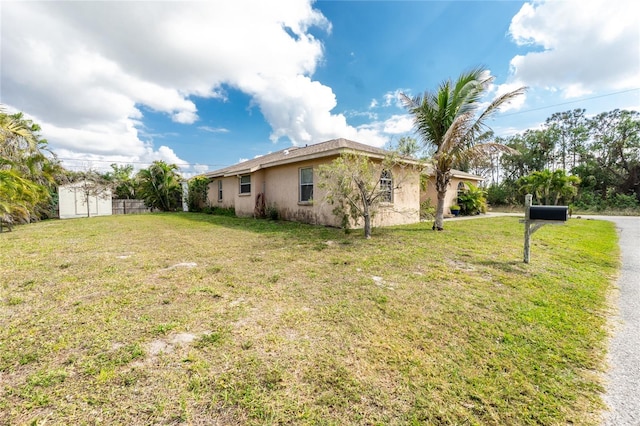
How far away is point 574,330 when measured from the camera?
2.80 metres

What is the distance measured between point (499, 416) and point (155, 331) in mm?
3152

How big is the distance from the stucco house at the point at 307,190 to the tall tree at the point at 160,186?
296 inches

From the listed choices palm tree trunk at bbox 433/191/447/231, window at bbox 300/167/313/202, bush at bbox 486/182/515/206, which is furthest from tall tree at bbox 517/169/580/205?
window at bbox 300/167/313/202

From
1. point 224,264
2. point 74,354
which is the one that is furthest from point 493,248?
point 74,354

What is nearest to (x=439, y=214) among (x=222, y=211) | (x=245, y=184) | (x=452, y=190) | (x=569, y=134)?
(x=452, y=190)

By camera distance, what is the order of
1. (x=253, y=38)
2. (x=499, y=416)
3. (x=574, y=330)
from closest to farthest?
1. (x=499, y=416)
2. (x=574, y=330)
3. (x=253, y=38)

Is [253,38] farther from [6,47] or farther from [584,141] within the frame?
[584,141]

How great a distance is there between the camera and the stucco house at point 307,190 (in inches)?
395

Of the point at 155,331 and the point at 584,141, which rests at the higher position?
the point at 584,141

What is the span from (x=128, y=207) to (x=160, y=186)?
3.75m

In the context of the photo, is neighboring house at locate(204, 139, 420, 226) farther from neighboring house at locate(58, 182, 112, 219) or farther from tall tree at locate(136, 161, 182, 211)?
neighboring house at locate(58, 182, 112, 219)

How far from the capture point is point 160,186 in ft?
63.4

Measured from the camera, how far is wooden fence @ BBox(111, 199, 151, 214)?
19.8 m

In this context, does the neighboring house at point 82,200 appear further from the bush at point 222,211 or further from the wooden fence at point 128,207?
the bush at point 222,211
